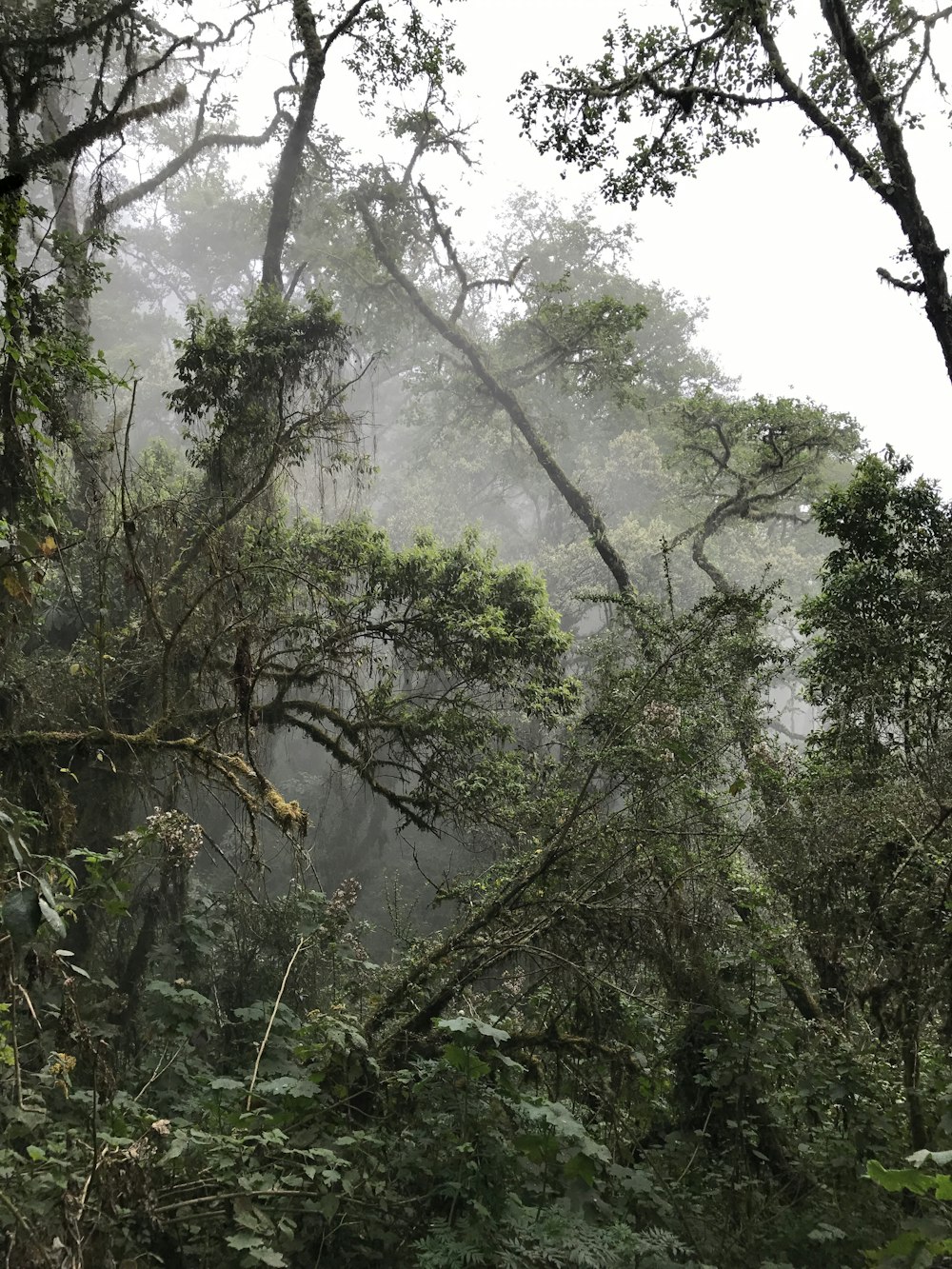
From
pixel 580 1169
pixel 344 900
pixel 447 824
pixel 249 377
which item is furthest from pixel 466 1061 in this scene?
pixel 249 377

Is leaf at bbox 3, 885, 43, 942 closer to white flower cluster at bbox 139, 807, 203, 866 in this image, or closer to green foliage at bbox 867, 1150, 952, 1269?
white flower cluster at bbox 139, 807, 203, 866

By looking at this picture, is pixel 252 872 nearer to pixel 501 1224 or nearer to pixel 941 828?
Answer: pixel 501 1224

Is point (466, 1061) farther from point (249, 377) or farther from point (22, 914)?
point (249, 377)

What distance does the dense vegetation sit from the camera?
284 centimetres

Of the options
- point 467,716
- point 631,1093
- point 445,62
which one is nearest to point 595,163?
point 445,62

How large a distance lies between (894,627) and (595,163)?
4623mm

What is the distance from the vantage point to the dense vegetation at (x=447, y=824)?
2840mm

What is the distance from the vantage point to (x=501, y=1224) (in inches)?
113

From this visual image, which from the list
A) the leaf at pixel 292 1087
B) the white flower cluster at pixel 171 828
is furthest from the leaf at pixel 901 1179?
the white flower cluster at pixel 171 828

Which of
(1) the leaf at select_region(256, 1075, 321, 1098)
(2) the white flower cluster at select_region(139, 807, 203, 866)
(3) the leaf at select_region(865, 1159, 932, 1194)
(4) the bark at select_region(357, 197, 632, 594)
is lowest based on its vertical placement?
(1) the leaf at select_region(256, 1075, 321, 1098)

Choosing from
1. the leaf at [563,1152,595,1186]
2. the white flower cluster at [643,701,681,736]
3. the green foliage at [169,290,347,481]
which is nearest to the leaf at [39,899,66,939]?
the leaf at [563,1152,595,1186]

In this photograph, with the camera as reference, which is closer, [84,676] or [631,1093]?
[631,1093]

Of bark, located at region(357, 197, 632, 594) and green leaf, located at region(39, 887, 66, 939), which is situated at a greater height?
bark, located at region(357, 197, 632, 594)

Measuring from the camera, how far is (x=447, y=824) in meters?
7.75
